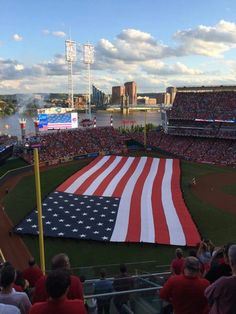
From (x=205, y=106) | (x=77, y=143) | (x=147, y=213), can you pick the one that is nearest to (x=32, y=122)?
(x=77, y=143)

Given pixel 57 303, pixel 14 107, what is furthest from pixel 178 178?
pixel 14 107

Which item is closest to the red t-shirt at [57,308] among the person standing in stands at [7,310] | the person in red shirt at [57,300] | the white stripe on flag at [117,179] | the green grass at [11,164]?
the person in red shirt at [57,300]

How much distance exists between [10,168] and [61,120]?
14.6 meters

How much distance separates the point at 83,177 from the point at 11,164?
1133 centimetres

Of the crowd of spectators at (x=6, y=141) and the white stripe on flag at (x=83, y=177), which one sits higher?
the crowd of spectators at (x=6, y=141)

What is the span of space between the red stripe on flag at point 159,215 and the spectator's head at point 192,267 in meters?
19.4

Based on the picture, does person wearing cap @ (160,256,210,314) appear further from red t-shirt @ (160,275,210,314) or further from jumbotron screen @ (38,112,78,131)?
jumbotron screen @ (38,112,78,131)

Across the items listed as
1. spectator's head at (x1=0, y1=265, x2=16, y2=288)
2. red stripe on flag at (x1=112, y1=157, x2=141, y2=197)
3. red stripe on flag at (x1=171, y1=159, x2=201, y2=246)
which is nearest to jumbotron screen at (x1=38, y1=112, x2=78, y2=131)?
red stripe on flag at (x1=112, y1=157, x2=141, y2=197)

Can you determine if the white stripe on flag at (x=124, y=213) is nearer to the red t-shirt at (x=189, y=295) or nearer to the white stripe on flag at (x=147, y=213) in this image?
the white stripe on flag at (x=147, y=213)

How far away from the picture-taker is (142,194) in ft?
112

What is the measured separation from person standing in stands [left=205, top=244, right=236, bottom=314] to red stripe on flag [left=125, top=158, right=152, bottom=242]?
19921mm

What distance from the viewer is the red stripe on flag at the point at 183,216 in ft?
Result: 79.4

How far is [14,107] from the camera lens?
610 feet

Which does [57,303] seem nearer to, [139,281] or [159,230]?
[139,281]
